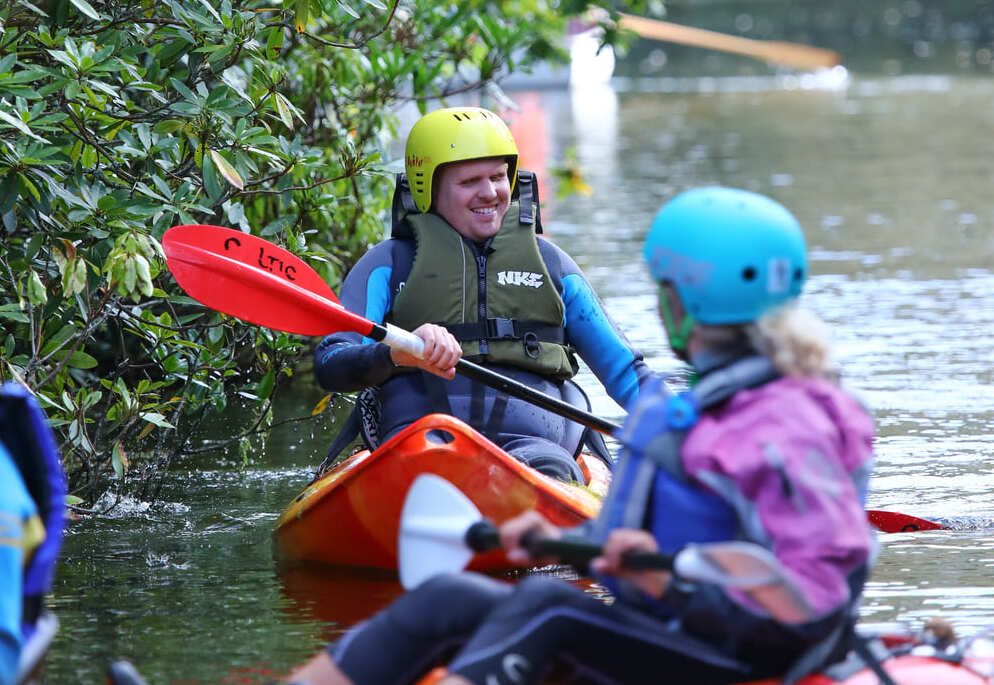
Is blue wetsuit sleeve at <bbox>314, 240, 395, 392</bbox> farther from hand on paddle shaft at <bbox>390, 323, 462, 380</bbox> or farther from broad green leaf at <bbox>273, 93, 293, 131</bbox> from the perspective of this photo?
broad green leaf at <bbox>273, 93, 293, 131</bbox>

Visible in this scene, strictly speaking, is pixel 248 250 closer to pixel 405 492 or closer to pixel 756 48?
pixel 405 492

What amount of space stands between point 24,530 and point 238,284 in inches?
76.3

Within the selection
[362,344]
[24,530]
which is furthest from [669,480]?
[362,344]

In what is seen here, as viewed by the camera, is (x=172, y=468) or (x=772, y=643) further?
(x=172, y=468)

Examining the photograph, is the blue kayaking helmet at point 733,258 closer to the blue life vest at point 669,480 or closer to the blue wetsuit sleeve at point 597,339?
the blue life vest at point 669,480

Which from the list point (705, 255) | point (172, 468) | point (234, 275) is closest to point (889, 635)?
point (705, 255)

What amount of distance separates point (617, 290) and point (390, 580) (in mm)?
5267

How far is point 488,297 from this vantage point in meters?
4.82

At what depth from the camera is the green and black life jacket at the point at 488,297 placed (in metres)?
4.79

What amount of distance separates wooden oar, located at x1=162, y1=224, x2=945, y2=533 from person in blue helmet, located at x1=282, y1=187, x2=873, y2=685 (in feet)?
5.22

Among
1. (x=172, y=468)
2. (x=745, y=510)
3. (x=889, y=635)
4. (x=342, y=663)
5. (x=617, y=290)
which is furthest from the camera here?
(x=617, y=290)

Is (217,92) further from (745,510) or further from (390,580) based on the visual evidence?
(745,510)

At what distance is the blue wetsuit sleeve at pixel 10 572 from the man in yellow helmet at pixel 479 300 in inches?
76.7

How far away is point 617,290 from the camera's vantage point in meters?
9.71
